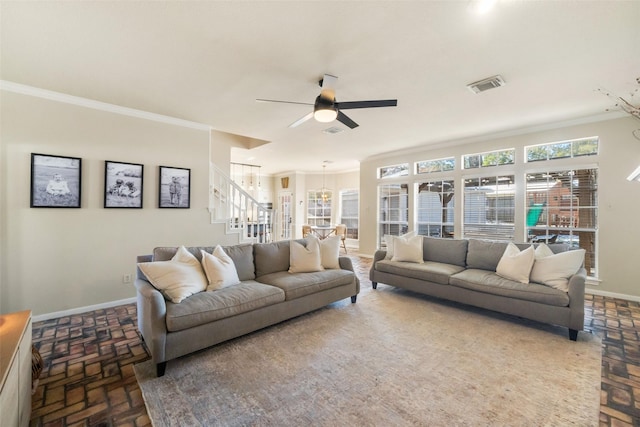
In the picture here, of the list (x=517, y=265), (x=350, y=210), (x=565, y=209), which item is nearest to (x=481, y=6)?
(x=517, y=265)

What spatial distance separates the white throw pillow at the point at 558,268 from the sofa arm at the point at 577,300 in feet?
0.33

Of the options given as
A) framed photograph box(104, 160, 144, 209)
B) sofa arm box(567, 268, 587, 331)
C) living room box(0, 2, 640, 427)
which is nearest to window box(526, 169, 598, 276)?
living room box(0, 2, 640, 427)

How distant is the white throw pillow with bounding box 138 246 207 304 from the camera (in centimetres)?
248

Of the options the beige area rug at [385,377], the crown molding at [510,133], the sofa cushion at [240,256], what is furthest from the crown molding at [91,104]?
the crown molding at [510,133]

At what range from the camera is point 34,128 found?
3242mm

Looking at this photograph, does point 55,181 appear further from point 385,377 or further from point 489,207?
point 489,207

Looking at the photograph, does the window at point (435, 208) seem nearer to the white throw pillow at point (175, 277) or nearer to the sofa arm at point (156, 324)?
the white throw pillow at point (175, 277)

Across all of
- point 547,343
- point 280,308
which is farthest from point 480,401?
point 280,308

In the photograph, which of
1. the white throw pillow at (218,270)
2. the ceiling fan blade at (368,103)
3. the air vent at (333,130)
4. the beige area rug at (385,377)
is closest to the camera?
the beige area rug at (385,377)

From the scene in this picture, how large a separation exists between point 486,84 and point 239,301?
353 cm

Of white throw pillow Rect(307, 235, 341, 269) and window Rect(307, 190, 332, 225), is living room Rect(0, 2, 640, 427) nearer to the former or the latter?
white throw pillow Rect(307, 235, 341, 269)

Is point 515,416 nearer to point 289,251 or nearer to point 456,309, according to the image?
point 456,309

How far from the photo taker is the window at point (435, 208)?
19.5ft

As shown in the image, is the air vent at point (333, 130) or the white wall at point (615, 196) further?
the air vent at point (333, 130)
